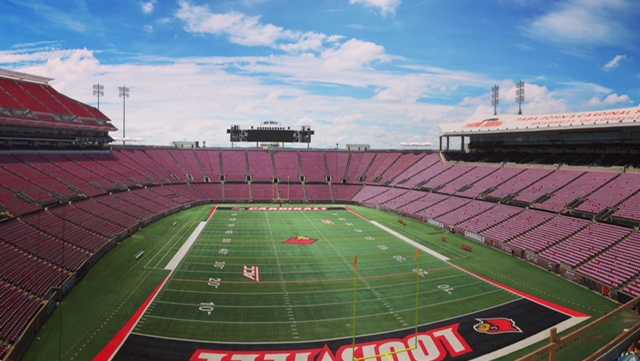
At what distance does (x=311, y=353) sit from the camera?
17.6 metres

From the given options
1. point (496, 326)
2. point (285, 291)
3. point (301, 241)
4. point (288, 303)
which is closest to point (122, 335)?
point (288, 303)

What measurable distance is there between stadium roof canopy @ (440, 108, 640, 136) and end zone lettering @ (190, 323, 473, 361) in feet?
107

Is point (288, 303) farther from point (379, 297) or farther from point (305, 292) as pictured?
point (379, 297)

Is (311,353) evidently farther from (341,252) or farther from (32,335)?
(341,252)

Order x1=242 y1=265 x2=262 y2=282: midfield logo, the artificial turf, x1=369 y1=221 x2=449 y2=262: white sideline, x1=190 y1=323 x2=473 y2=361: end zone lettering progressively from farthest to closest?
x1=369 y1=221 x2=449 y2=262: white sideline
x1=242 y1=265 x2=262 y2=282: midfield logo
the artificial turf
x1=190 y1=323 x2=473 y2=361: end zone lettering

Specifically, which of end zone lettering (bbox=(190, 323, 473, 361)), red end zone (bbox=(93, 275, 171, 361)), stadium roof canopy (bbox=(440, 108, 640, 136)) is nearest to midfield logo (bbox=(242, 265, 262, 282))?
red end zone (bbox=(93, 275, 171, 361))

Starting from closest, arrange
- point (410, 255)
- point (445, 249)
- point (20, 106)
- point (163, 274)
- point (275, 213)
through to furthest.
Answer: point (163, 274), point (410, 255), point (445, 249), point (20, 106), point (275, 213)

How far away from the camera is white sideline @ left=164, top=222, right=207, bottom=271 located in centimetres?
3003

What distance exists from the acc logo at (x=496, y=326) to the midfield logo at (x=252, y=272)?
14.3m

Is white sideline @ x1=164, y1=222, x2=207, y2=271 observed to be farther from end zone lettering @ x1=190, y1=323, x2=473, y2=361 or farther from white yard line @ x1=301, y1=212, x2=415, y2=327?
end zone lettering @ x1=190, y1=323, x2=473, y2=361

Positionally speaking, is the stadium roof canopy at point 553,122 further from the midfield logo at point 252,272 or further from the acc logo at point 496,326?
the midfield logo at point 252,272

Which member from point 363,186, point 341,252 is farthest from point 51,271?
point 363,186

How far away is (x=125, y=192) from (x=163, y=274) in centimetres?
2651

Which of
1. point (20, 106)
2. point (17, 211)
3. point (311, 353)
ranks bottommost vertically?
point (311, 353)
